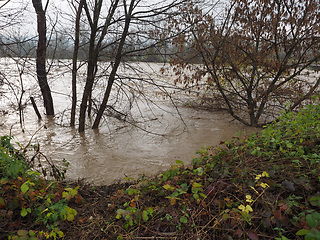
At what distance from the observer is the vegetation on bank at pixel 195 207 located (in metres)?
2.66

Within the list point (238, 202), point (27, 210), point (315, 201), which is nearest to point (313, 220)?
point (315, 201)

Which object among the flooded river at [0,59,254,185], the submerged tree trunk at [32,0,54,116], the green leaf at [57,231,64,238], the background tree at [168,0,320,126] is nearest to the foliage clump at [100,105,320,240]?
the green leaf at [57,231,64,238]

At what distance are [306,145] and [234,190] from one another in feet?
5.19

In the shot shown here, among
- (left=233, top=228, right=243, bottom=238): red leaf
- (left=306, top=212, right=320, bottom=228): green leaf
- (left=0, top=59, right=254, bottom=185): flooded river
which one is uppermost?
(left=306, top=212, right=320, bottom=228): green leaf

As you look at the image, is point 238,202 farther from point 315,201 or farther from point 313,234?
point 313,234

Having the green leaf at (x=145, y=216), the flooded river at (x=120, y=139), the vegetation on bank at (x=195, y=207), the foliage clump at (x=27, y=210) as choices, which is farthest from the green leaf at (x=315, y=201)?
the flooded river at (x=120, y=139)

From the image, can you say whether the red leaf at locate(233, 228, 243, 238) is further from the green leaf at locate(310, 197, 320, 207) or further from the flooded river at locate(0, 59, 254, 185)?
the flooded river at locate(0, 59, 254, 185)

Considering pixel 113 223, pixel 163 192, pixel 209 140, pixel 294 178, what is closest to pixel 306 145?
pixel 294 178

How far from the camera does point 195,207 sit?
314 cm

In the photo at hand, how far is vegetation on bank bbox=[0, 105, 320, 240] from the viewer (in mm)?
2658

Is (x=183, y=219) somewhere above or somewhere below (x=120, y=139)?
above

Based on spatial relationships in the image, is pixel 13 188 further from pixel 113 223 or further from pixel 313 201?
pixel 313 201

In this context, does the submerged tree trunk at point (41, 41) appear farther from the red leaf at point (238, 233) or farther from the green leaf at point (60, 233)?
the red leaf at point (238, 233)

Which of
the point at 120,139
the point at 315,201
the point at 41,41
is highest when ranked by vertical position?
the point at 41,41
